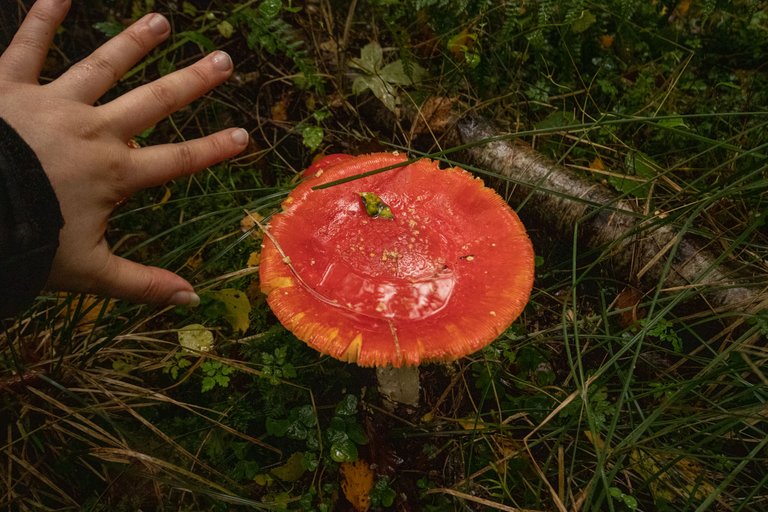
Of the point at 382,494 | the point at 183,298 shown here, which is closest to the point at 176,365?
the point at 183,298

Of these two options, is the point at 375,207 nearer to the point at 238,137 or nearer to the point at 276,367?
the point at 238,137

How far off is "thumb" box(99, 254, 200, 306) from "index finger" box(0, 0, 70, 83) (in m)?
0.69

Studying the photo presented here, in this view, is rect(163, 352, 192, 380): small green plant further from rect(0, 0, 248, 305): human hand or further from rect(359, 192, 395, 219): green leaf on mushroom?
rect(359, 192, 395, 219): green leaf on mushroom

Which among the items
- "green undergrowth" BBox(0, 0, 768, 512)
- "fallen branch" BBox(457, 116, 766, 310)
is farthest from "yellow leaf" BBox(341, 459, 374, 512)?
"fallen branch" BBox(457, 116, 766, 310)

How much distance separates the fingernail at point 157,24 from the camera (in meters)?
1.82

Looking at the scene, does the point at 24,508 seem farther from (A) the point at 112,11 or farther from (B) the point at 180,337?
(A) the point at 112,11

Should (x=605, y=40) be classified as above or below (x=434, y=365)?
above

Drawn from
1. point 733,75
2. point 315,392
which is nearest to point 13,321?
point 315,392

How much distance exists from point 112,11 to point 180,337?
6.27 ft

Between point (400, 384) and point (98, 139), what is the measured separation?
4.67ft

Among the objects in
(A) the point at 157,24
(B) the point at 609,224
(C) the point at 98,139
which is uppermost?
(A) the point at 157,24

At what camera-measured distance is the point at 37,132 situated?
144 cm

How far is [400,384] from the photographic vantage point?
6.91 ft

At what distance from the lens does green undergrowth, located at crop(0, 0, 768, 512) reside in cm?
190
